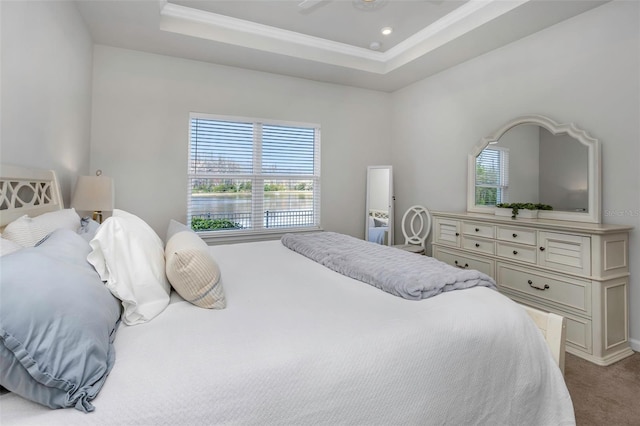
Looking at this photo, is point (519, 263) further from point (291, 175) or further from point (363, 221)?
point (291, 175)

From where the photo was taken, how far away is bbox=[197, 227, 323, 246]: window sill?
3.81 meters

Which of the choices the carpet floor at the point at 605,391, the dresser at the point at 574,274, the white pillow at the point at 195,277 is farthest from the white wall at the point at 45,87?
the dresser at the point at 574,274

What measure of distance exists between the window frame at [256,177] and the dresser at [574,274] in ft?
7.17

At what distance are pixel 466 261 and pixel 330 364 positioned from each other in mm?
2672

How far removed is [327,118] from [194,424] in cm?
404

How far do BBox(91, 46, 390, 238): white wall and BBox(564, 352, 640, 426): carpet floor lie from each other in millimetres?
2998

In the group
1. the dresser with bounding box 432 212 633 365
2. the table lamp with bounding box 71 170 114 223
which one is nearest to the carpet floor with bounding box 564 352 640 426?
the dresser with bounding box 432 212 633 365

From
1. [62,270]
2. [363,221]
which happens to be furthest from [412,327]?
[363,221]

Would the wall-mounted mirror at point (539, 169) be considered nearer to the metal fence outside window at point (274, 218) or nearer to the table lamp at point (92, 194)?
the metal fence outside window at point (274, 218)

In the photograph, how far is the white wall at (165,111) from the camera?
11.0 ft

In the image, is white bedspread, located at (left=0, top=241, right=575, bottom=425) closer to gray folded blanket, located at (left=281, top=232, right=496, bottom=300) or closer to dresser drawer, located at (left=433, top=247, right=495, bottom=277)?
gray folded blanket, located at (left=281, top=232, right=496, bottom=300)

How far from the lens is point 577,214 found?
2711mm

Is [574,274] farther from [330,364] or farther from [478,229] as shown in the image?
[330,364]

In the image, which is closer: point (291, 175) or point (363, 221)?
point (291, 175)
